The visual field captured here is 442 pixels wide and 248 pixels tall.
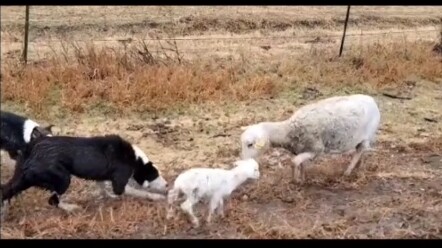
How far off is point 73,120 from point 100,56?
1127 millimetres

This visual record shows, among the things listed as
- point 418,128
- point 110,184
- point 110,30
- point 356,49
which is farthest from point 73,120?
point 356,49

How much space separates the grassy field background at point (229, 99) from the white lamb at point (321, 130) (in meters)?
0.19

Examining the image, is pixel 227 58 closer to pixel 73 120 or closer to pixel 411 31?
pixel 73 120

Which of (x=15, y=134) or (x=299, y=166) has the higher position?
(x=15, y=134)

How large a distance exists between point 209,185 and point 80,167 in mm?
700

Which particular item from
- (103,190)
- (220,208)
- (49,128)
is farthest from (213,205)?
(49,128)

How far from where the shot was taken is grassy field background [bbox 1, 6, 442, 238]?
12.5ft

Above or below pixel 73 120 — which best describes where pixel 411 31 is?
below

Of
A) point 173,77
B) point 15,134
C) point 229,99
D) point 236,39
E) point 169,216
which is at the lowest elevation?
point 236,39

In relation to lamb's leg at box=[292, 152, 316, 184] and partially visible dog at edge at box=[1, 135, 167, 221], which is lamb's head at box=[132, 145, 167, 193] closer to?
partially visible dog at edge at box=[1, 135, 167, 221]

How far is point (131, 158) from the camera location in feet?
13.4

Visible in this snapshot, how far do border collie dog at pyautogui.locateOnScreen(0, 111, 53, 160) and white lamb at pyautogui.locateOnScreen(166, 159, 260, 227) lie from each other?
0.86m

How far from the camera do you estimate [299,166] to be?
4.64 m

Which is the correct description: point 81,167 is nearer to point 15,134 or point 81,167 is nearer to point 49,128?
point 15,134
